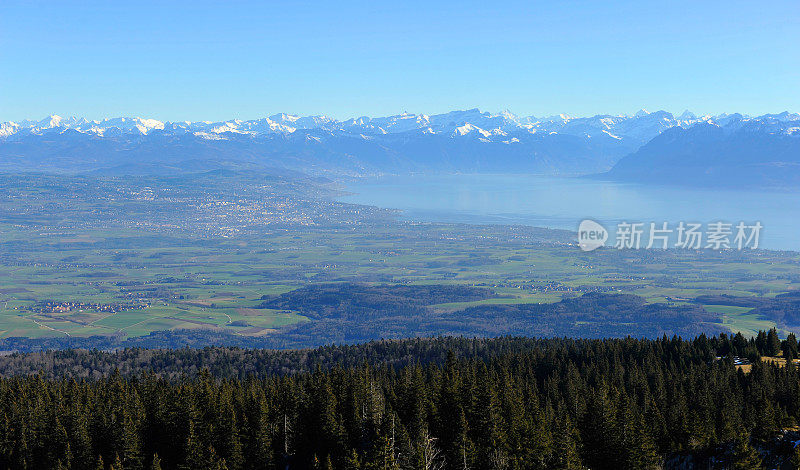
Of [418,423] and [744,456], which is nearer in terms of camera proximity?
[744,456]

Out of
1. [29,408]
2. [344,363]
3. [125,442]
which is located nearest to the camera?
[125,442]

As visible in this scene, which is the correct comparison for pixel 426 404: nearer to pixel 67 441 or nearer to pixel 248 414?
pixel 248 414

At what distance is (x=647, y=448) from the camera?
57125 mm

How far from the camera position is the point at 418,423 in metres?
60.9

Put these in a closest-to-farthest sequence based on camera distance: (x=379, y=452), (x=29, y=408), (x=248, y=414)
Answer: (x=379, y=452) < (x=248, y=414) < (x=29, y=408)

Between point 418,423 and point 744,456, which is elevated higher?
point 744,456

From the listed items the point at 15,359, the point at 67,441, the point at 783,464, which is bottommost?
the point at 15,359

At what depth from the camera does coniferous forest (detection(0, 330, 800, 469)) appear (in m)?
57.3

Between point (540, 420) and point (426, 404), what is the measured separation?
32.1 feet

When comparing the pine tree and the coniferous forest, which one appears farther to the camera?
the coniferous forest

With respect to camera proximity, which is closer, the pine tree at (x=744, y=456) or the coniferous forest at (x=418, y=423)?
the pine tree at (x=744, y=456)

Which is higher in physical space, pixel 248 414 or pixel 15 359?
pixel 248 414

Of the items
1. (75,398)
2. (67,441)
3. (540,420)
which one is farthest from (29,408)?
(540,420)

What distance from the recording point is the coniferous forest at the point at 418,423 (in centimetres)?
5731
